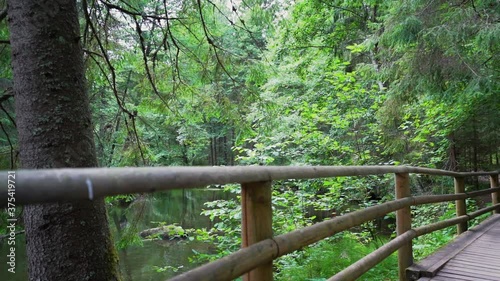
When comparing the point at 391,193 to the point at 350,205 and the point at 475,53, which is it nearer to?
the point at 350,205

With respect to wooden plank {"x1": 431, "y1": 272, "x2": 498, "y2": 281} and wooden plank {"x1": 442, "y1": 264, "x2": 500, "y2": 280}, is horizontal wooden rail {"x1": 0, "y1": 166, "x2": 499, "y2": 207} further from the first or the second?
wooden plank {"x1": 442, "y1": 264, "x2": 500, "y2": 280}

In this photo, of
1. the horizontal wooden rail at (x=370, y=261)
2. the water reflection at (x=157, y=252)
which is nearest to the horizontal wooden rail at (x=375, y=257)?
the horizontal wooden rail at (x=370, y=261)

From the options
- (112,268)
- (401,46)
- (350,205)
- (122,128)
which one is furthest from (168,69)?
(350,205)

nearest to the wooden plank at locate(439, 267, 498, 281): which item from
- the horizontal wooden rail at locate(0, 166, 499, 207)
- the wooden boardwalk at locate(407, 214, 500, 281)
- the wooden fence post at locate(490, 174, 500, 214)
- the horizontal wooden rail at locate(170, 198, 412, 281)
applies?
the wooden boardwalk at locate(407, 214, 500, 281)

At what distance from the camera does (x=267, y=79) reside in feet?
18.1

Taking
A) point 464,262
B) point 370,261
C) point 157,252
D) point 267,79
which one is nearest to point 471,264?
point 464,262

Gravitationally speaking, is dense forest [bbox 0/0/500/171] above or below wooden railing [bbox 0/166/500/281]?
above

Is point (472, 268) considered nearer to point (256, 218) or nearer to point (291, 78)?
point (256, 218)

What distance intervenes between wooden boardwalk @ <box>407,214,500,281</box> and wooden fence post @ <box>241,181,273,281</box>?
2.11m

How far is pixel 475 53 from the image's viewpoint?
20.6ft

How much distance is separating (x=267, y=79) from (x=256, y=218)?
4220 millimetres

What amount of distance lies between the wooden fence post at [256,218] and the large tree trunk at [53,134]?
42.7 inches

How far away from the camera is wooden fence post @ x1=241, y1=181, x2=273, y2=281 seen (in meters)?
1.49

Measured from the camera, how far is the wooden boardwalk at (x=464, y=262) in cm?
307
